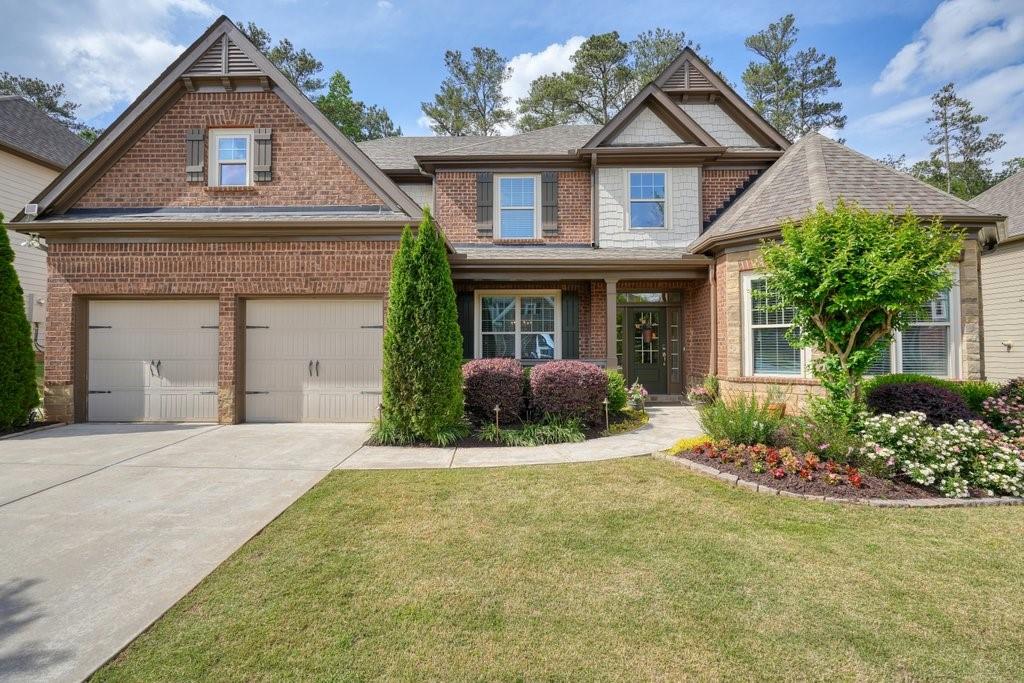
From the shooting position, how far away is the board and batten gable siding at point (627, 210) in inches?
435

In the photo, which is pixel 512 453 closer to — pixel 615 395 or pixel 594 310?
pixel 615 395

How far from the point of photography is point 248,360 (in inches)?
336

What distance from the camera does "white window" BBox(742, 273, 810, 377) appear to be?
826 cm

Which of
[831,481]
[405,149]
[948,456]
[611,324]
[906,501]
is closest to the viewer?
[906,501]

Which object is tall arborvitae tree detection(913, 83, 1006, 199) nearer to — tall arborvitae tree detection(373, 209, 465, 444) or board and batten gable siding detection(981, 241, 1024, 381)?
board and batten gable siding detection(981, 241, 1024, 381)

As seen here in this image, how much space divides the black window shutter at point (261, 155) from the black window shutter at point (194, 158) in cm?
107

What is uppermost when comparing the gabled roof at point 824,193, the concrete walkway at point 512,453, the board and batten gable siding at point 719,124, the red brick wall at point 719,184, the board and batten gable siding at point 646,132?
the board and batten gable siding at point 719,124

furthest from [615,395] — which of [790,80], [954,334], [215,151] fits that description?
[790,80]

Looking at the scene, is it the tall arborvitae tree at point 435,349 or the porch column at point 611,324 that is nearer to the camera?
the tall arborvitae tree at point 435,349

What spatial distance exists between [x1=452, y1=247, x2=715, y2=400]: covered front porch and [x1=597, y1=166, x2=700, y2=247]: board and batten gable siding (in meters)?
0.60

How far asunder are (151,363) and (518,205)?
8436mm

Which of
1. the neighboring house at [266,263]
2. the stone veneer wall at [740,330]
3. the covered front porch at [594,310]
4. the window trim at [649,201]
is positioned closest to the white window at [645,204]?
the window trim at [649,201]

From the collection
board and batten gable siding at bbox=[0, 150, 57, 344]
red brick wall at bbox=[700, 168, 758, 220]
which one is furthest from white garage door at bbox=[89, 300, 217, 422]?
red brick wall at bbox=[700, 168, 758, 220]

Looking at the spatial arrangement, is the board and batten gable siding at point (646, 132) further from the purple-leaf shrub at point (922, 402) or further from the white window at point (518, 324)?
the purple-leaf shrub at point (922, 402)
